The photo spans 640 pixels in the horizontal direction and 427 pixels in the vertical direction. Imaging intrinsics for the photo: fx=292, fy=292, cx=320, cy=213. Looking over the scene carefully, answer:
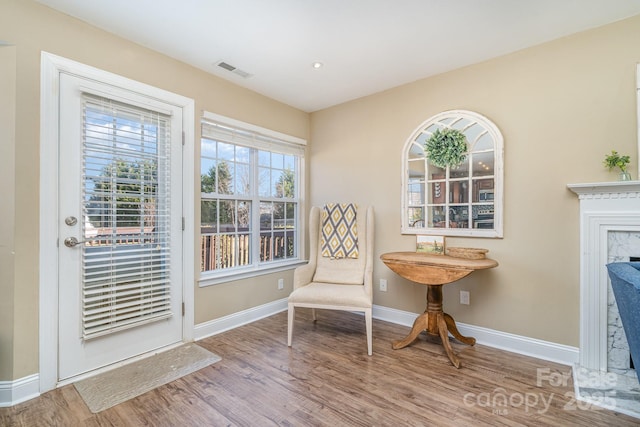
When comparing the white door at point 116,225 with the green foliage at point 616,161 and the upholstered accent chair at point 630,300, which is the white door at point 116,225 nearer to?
the upholstered accent chair at point 630,300

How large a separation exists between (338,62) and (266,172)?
54.4 inches

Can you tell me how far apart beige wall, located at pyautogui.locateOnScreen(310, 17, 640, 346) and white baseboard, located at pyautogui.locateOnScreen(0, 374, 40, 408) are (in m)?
2.83

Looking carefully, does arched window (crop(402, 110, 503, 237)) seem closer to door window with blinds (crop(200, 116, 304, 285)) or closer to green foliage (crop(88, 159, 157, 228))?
door window with blinds (crop(200, 116, 304, 285))

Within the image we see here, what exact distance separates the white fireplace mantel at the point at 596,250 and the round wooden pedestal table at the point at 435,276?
58cm

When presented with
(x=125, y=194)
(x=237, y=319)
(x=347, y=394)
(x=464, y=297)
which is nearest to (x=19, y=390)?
(x=125, y=194)

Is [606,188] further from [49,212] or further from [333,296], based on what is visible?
[49,212]

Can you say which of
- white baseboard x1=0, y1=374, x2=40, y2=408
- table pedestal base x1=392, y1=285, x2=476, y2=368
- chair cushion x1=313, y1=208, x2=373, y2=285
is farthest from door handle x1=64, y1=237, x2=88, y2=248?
table pedestal base x1=392, y1=285, x2=476, y2=368

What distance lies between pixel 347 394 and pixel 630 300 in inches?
56.7

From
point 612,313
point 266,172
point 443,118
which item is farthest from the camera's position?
point 266,172

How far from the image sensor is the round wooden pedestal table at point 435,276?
6.85ft

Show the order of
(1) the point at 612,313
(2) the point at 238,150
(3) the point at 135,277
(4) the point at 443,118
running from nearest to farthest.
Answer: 1. (1) the point at 612,313
2. (3) the point at 135,277
3. (4) the point at 443,118
4. (2) the point at 238,150

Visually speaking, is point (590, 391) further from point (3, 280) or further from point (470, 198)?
point (3, 280)

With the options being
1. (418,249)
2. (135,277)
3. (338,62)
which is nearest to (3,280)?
(135,277)

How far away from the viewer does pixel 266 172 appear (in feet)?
10.8
